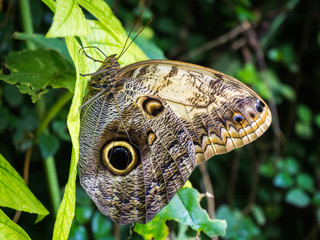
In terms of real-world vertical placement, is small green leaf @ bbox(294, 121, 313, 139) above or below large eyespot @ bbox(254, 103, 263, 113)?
above

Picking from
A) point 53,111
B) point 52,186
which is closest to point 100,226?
point 52,186

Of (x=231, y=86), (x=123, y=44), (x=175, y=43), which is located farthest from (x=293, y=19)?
(x=123, y=44)

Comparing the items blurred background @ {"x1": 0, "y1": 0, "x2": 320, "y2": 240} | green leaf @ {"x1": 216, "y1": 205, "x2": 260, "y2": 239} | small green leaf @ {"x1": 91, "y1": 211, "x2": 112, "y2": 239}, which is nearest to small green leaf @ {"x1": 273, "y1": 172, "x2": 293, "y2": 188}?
blurred background @ {"x1": 0, "y1": 0, "x2": 320, "y2": 240}

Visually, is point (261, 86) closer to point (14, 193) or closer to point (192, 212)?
point (192, 212)

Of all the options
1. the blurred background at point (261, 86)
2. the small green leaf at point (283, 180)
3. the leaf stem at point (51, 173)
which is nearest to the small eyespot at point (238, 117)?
the leaf stem at point (51, 173)

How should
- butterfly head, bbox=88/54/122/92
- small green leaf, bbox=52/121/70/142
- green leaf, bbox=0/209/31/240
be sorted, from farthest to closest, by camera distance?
small green leaf, bbox=52/121/70/142 < butterfly head, bbox=88/54/122/92 < green leaf, bbox=0/209/31/240

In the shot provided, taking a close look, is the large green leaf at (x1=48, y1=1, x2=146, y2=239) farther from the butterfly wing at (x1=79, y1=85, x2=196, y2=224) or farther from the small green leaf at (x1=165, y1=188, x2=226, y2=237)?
the small green leaf at (x1=165, y1=188, x2=226, y2=237)
